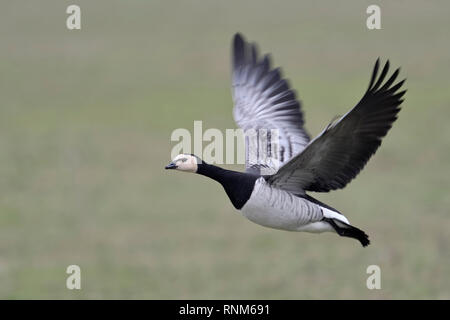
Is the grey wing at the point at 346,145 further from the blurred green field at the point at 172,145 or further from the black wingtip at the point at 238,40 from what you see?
the blurred green field at the point at 172,145

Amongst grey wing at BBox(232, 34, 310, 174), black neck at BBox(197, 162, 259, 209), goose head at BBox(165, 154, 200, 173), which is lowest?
black neck at BBox(197, 162, 259, 209)

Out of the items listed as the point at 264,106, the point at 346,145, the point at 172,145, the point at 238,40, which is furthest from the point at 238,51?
the point at 172,145

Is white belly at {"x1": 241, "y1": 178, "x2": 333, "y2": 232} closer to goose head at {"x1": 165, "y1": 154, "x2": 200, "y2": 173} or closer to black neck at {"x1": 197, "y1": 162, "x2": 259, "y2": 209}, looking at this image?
black neck at {"x1": 197, "y1": 162, "x2": 259, "y2": 209}

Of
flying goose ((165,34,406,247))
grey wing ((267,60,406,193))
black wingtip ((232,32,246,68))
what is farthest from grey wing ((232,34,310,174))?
grey wing ((267,60,406,193))

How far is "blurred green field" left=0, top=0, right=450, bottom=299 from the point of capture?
22.6 metres

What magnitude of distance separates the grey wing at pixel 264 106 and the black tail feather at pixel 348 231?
1693 mm

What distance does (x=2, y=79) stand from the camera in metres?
41.2

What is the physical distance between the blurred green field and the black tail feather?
32.5ft

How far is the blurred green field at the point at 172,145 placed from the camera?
22594 mm

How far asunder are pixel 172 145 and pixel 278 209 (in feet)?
75.4

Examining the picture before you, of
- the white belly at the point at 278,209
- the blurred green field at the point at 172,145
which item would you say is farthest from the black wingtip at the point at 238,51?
the blurred green field at the point at 172,145

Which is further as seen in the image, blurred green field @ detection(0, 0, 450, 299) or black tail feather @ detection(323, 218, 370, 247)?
blurred green field @ detection(0, 0, 450, 299)
